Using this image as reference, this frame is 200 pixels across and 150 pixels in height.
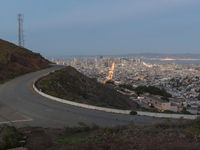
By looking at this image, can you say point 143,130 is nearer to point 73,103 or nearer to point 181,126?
point 181,126

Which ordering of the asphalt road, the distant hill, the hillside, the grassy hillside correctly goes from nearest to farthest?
the grassy hillside < the asphalt road < the hillside < the distant hill

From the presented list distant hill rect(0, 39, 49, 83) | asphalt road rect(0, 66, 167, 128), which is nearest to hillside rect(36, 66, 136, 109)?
asphalt road rect(0, 66, 167, 128)

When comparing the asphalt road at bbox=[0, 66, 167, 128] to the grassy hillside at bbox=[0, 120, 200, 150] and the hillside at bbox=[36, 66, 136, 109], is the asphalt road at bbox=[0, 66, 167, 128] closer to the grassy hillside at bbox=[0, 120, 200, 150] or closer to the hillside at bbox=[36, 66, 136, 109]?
the grassy hillside at bbox=[0, 120, 200, 150]

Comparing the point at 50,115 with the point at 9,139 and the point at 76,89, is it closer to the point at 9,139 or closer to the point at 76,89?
the point at 9,139

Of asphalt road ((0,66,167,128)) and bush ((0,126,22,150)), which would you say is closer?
bush ((0,126,22,150))

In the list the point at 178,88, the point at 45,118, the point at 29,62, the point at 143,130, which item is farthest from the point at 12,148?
the point at 178,88

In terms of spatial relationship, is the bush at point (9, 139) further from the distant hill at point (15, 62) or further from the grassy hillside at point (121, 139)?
the distant hill at point (15, 62)

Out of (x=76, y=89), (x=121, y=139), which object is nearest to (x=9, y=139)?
(x=121, y=139)
